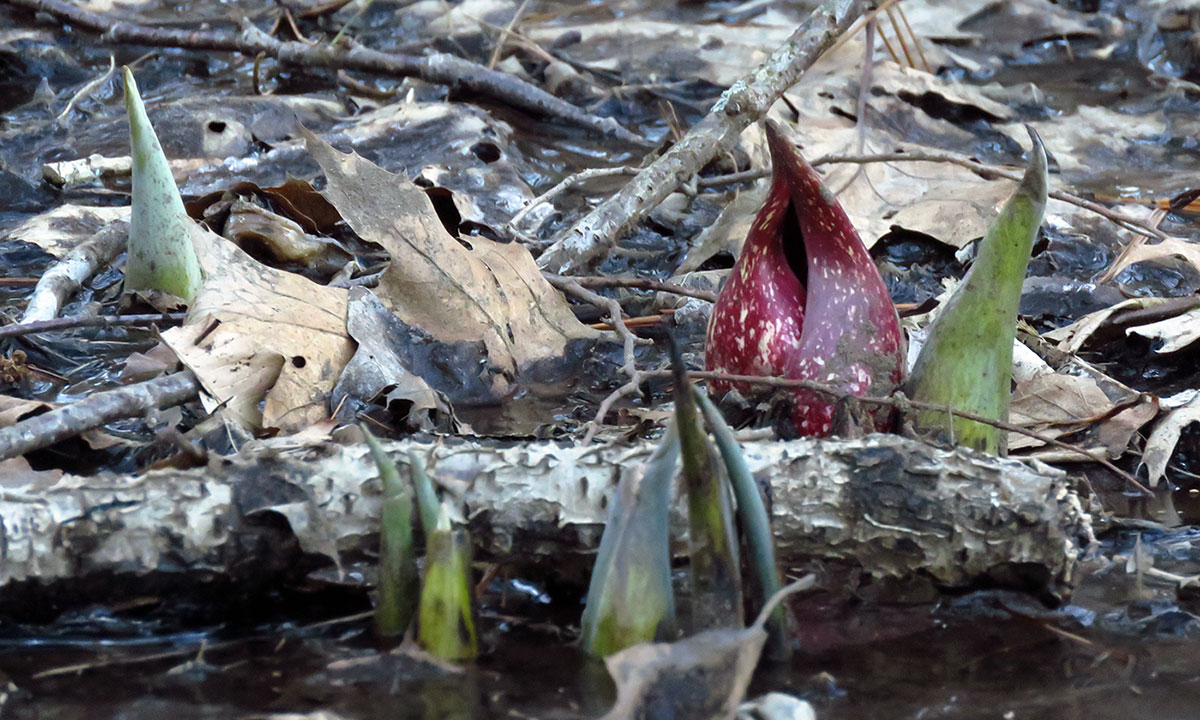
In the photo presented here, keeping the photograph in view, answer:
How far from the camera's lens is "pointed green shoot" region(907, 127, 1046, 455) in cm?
183

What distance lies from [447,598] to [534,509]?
20cm

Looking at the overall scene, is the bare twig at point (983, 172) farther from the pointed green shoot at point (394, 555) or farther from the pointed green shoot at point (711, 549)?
the pointed green shoot at point (394, 555)

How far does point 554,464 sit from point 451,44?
4.30 meters

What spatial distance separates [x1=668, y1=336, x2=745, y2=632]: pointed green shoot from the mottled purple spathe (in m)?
0.59

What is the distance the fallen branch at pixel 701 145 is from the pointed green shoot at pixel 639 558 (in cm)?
166

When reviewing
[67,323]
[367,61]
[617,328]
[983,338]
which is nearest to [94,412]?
[67,323]

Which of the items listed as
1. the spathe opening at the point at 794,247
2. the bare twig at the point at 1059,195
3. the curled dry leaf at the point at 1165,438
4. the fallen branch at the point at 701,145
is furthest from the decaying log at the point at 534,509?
the fallen branch at the point at 701,145

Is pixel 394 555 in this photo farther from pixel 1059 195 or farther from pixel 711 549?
pixel 1059 195

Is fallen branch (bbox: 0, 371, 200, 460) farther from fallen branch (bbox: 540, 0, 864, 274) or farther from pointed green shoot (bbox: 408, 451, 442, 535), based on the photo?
fallen branch (bbox: 540, 0, 864, 274)

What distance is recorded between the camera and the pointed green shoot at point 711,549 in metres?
1.36

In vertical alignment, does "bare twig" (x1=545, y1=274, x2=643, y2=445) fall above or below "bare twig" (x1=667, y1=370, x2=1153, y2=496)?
above

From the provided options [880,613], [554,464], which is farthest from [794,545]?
[554,464]

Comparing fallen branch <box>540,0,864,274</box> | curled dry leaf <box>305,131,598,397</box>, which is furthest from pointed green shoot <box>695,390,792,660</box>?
fallen branch <box>540,0,864,274</box>

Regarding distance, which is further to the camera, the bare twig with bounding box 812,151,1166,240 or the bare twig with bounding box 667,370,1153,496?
the bare twig with bounding box 812,151,1166,240
